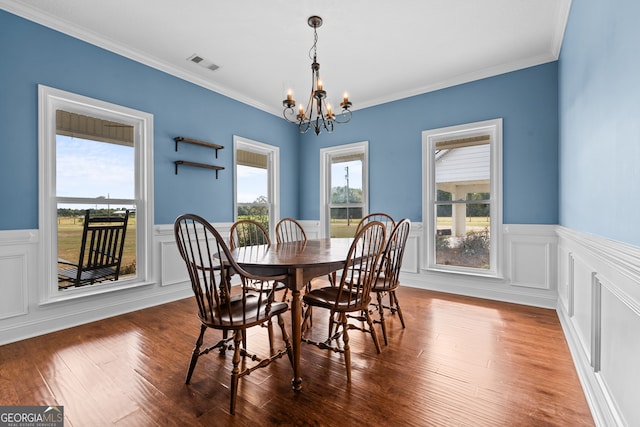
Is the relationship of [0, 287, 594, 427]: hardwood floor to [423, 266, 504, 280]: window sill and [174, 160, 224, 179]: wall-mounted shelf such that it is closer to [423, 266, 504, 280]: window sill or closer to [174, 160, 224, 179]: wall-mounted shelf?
[423, 266, 504, 280]: window sill

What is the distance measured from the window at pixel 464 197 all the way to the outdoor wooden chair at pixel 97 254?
3736mm

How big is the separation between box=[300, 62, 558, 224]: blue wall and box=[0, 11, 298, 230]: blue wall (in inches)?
62.0

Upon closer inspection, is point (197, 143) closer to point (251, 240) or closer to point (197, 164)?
point (197, 164)

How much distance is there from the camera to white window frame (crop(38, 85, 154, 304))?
2.63 meters

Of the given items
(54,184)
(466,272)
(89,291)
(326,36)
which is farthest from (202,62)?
(466,272)

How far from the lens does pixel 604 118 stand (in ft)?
5.16

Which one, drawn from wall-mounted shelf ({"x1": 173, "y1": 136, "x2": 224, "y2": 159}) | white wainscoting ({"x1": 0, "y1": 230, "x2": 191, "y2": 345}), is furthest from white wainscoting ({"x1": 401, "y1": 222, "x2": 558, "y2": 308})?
white wainscoting ({"x1": 0, "y1": 230, "x2": 191, "y2": 345})

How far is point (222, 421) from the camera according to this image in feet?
5.00

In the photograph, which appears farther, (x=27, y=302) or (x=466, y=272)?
(x=466, y=272)

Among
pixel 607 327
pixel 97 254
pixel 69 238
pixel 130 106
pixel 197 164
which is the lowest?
pixel 607 327

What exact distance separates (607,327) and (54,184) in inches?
162

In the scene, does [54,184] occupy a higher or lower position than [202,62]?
lower

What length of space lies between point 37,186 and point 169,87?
173cm

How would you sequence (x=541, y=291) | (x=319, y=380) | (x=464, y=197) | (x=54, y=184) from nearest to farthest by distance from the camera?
1. (x=319, y=380)
2. (x=54, y=184)
3. (x=541, y=291)
4. (x=464, y=197)
